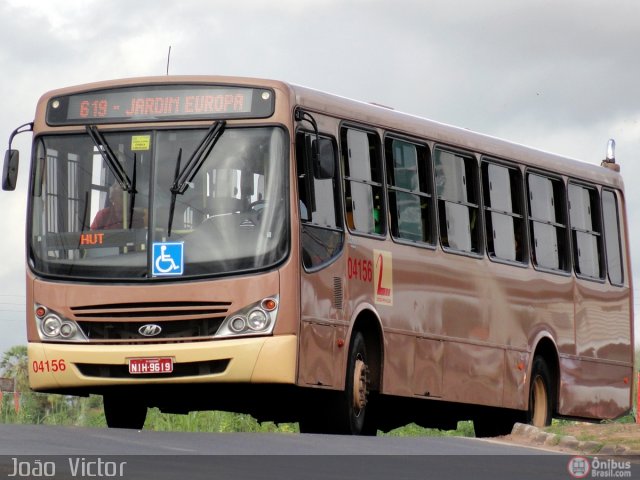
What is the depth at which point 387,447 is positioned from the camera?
1510 centimetres

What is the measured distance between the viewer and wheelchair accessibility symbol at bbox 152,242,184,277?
16750 mm

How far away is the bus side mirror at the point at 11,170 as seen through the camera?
1784cm

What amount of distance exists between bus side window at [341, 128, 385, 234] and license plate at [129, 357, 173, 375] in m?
2.32

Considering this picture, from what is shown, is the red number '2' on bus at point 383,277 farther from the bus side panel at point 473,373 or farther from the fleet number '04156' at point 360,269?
the bus side panel at point 473,373

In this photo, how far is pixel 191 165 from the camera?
16.9m

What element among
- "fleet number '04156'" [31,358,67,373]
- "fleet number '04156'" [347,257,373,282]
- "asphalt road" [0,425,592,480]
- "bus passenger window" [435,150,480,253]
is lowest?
"asphalt road" [0,425,592,480]

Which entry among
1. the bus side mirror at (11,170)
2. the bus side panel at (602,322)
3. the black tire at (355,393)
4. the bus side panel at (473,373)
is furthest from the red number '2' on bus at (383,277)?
the bus side panel at (602,322)

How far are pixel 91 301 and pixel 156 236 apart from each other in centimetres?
82

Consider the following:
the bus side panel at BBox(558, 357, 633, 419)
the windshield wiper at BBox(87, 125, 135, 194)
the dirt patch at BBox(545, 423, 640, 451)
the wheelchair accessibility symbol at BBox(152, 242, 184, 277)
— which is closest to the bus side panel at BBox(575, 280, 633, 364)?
the bus side panel at BBox(558, 357, 633, 419)

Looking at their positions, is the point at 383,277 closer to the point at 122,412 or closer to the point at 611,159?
the point at 122,412

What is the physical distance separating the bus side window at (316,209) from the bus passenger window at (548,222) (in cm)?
486
